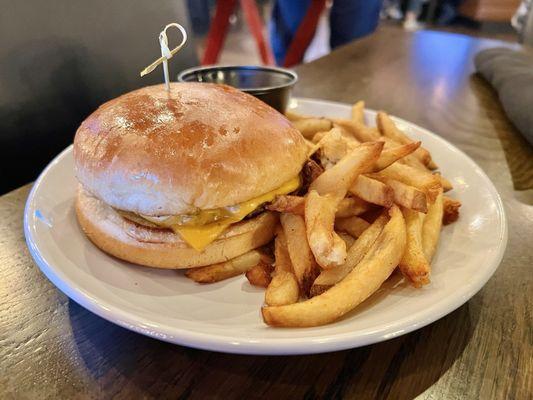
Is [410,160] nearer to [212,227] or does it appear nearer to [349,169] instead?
[349,169]

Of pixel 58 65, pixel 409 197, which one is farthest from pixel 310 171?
pixel 58 65

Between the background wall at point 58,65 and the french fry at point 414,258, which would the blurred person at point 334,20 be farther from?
the french fry at point 414,258

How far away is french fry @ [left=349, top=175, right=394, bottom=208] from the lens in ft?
4.13

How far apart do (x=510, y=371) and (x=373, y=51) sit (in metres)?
3.05

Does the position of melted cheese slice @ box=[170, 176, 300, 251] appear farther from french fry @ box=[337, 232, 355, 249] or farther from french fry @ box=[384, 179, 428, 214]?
french fry @ box=[384, 179, 428, 214]

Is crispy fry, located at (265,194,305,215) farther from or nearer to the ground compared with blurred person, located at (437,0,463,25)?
farther from the ground

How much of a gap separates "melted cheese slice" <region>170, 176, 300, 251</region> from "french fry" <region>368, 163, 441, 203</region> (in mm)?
355

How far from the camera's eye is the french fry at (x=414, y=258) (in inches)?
43.0

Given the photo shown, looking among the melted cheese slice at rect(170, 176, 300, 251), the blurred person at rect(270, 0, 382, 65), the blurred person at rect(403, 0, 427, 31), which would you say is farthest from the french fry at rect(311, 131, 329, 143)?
the blurred person at rect(403, 0, 427, 31)

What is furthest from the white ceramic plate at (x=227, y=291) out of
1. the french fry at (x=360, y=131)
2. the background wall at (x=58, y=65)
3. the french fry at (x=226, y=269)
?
the background wall at (x=58, y=65)

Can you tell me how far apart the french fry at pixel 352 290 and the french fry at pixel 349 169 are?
17 centimetres

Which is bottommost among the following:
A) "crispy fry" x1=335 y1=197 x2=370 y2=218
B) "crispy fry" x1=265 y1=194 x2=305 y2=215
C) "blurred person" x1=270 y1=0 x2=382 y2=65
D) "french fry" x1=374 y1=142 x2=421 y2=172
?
"blurred person" x1=270 y1=0 x2=382 y2=65

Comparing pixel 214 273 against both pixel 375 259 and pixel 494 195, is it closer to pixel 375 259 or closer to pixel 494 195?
pixel 375 259

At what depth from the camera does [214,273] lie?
129cm
